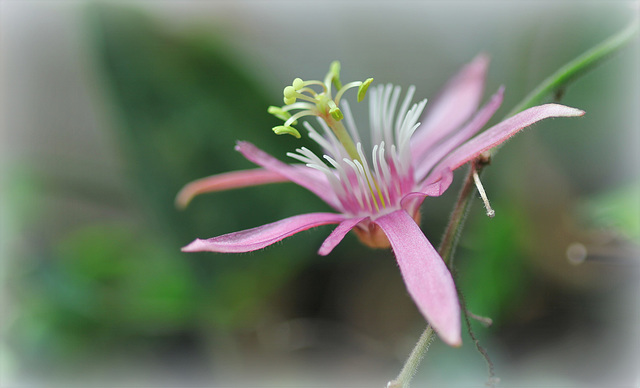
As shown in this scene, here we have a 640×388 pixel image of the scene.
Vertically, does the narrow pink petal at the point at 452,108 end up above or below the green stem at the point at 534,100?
above

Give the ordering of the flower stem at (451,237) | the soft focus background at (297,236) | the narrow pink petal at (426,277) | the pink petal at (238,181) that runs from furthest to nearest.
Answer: the soft focus background at (297,236) < the pink petal at (238,181) < the flower stem at (451,237) < the narrow pink petal at (426,277)

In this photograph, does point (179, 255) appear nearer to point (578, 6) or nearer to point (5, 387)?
point (5, 387)

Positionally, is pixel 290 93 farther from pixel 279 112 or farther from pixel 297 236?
pixel 297 236

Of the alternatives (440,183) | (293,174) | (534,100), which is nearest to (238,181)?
(293,174)

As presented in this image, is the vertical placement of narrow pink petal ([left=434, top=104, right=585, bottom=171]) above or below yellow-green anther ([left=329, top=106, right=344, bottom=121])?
below

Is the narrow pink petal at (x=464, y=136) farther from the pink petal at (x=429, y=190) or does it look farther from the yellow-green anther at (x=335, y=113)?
the yellow-green anther at (x=335, y=113)

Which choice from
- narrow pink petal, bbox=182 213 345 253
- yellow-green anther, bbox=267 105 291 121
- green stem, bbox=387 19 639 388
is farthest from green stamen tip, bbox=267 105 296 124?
green stem, bbox=387 19 639 388

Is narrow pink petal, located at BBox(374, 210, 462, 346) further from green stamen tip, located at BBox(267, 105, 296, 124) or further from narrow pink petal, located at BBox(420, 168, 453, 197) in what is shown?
green stamen tip, located at BBox(267, 105, 296, 124)

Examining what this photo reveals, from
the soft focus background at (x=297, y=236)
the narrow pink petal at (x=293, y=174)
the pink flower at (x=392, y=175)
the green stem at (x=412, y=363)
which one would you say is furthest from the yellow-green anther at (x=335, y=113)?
the soft focus background at (x=297, y=236)
